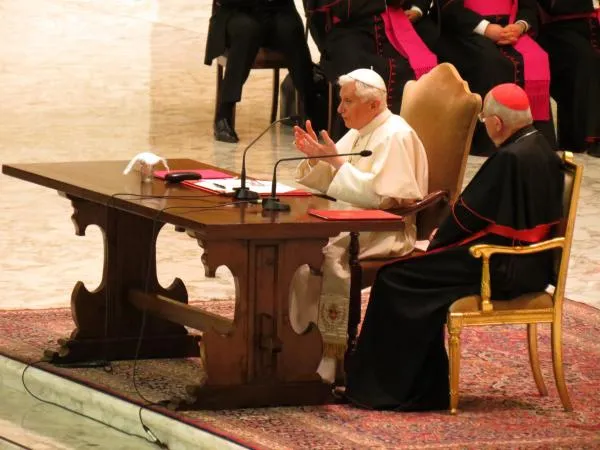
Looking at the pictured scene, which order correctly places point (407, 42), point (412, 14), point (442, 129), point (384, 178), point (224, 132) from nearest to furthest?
point (384, 178) → point (442, 129) → point (407, 42) → point (412, 14) → point (224, 132)

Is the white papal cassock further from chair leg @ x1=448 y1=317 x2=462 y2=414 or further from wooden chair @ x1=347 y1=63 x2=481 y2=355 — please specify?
chair leg @ x1=448 y1=317 x2=462 y2=414

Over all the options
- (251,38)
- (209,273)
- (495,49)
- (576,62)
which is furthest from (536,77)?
(209,273)

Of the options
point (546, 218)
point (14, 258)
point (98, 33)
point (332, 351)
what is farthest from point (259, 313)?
point (98, 33)

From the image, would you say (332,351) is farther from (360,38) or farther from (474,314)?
(360,38)

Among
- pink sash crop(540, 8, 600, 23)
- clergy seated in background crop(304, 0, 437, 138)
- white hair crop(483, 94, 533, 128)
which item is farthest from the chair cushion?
pink sash crop(540, 8, 600, 23)

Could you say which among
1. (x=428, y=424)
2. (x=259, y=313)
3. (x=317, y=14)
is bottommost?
(x=428, y=424)

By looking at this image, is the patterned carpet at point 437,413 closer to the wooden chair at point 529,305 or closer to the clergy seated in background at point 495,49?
the wooden chair at point 529,305

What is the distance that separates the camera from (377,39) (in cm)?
1049

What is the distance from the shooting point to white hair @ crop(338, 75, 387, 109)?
20.2ft

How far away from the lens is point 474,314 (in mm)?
5648

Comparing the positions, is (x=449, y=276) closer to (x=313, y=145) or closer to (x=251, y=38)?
(x=313, y=145)

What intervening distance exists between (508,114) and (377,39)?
4801 millimetres

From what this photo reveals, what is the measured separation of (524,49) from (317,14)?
1415mm

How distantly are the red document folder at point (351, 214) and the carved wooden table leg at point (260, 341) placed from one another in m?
0.10
